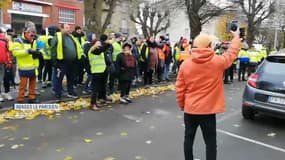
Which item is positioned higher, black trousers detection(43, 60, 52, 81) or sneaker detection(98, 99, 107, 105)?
black trousers detection(43, 60, 52, 81)

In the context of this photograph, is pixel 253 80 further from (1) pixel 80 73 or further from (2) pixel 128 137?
(1) pixel 80 73

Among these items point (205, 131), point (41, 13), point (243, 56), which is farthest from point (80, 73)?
point (41, 13)

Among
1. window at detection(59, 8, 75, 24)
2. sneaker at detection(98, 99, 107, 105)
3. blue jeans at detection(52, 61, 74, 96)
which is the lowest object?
sneaker at detection(98, 99, 107, 105)

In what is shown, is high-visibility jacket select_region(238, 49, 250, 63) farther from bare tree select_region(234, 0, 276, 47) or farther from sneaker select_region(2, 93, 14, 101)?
bare tree select_region(234, 0, 276, 47)

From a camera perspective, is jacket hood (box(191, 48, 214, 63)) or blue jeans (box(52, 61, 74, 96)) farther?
blue jeans (box(52, 61, 74, 96))

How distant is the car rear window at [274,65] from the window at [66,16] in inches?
1245

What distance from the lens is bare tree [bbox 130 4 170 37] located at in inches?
1869

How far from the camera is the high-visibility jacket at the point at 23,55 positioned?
321 inches

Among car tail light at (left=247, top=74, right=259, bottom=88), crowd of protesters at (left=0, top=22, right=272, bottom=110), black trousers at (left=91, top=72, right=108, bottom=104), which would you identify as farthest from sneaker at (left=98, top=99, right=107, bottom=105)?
car tail light at (left=247, top=74, right=259, bottom=88)

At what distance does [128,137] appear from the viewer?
6.38 m

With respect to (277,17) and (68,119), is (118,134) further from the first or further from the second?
(277,17)

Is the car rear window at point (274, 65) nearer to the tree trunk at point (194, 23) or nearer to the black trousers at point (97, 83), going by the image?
the black trousers at point (97, 83)

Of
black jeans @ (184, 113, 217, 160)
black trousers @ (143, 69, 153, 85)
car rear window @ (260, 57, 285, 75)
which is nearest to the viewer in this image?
black jeans @ (184, 113, 217, 160)

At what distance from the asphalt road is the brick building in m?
24.5
